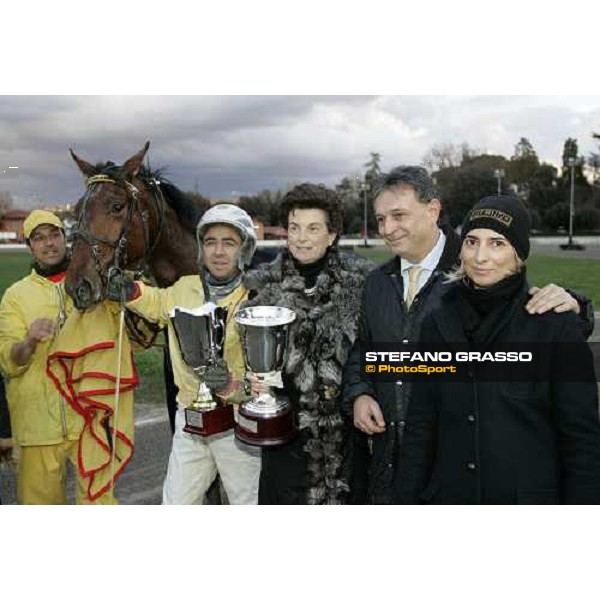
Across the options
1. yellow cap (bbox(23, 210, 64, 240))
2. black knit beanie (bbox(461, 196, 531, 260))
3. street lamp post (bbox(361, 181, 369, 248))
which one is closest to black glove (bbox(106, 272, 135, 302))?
yellow cap (bbox(23, 210, 64, 240))

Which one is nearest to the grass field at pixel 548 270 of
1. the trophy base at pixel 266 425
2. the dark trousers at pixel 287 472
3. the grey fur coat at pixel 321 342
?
the grey fur coat at pixel 321 342

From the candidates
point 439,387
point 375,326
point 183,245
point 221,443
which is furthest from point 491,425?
point 183,245

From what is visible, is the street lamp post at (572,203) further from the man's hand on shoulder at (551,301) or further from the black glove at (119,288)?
the black glove at (119,288)

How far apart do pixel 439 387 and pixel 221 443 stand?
3.16ft

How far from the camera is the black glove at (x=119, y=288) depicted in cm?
255

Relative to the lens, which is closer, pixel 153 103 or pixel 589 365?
pixel 589 365

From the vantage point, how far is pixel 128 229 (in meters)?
2.67

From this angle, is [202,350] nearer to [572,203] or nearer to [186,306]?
[186,306]

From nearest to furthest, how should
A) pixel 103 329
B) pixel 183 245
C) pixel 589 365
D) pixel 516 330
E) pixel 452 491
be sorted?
pixel 589 365 < pixel 516 330 < pixel 452 491 < pixel 103 329 < pixel 183 245

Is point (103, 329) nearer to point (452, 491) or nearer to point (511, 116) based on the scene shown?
point (452, 491)

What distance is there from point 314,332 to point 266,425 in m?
0.42

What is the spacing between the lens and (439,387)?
234 centimetres

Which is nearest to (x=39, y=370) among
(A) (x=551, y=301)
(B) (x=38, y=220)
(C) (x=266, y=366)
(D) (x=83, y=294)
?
(D) (x=83, y=294)

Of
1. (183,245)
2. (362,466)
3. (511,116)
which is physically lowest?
(362,466)
